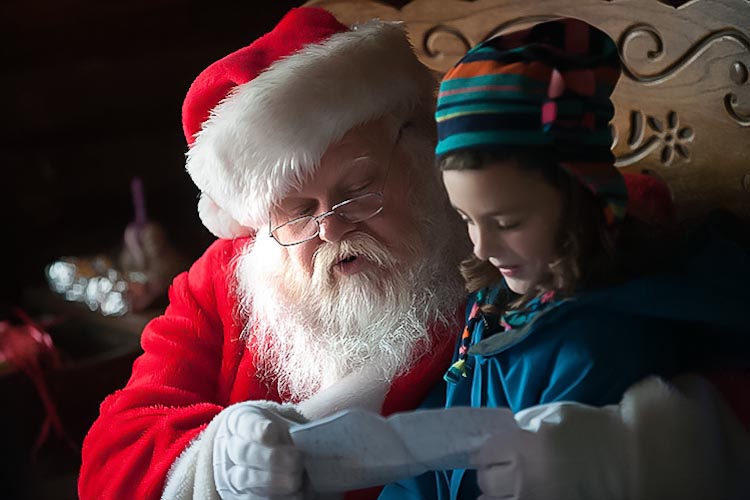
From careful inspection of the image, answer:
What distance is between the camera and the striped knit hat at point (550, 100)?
0.50 meters

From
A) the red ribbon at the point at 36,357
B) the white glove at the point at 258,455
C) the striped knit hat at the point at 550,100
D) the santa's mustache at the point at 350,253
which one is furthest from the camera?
the red ribbon at the point at 36,357

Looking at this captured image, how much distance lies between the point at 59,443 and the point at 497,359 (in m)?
0.82

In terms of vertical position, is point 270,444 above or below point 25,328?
above

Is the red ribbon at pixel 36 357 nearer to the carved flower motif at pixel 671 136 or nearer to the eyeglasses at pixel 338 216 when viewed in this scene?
the eyeglasses at pixel 338 216

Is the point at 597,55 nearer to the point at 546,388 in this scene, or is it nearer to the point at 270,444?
the point at 546,388

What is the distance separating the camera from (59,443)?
1199 mm

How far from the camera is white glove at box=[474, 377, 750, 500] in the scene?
0.52m

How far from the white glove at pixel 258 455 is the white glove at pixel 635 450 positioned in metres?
0.15

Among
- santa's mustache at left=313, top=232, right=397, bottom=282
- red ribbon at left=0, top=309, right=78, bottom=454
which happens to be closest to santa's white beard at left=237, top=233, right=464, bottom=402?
santa's mustache at left=313, top=232, right=397, bottom=282

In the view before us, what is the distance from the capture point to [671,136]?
843 millimetres

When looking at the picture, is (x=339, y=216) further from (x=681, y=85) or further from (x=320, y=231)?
(x=681, y=85)

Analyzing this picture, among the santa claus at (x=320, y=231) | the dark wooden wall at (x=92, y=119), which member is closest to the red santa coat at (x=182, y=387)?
the santa claus at (x=320, y=231)

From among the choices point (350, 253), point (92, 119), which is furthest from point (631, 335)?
point (92, 119)

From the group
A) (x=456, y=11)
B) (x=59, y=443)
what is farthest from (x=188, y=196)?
(x=456, y=11)
